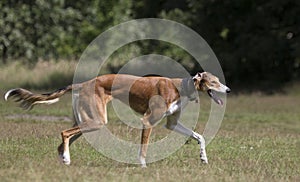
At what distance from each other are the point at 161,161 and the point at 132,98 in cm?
110

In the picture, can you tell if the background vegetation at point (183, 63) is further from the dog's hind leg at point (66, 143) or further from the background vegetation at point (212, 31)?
the dog's hind leg at point (66, 143)

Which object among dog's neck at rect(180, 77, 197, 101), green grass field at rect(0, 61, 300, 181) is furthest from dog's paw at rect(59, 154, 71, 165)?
dog's neck at rect(180, 77, 197, 101)

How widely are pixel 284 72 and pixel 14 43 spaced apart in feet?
43.3

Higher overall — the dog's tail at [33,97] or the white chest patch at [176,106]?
the white chest patch at [176,106]

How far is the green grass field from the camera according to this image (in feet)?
31.8

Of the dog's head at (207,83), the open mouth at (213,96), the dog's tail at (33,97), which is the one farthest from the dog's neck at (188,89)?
the dog's tail at (33,97)

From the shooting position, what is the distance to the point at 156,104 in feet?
38.2

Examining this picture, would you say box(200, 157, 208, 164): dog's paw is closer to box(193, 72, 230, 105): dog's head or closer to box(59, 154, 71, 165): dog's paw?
box(193, 72, 230, 105): dog's head

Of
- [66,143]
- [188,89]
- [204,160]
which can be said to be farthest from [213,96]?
[66,143]

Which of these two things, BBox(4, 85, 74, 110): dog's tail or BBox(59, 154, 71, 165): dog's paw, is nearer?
BBox(59, 154, 71, 165): dog's paw

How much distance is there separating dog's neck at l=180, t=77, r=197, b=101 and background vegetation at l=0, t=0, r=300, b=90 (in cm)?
1839

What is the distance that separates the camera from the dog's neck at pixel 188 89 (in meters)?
11.8

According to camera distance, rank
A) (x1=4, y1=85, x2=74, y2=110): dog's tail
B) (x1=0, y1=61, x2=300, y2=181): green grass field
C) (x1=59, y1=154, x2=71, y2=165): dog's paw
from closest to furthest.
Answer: (x1=0, y1=61, x2=300, y2=181): green grass field
(x1=59, y1=154, x2=71, y2=165): dog's paw
(x1=4, y1=85, x2=74, y2=110): dog's tail

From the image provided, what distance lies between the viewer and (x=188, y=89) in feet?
38.7
